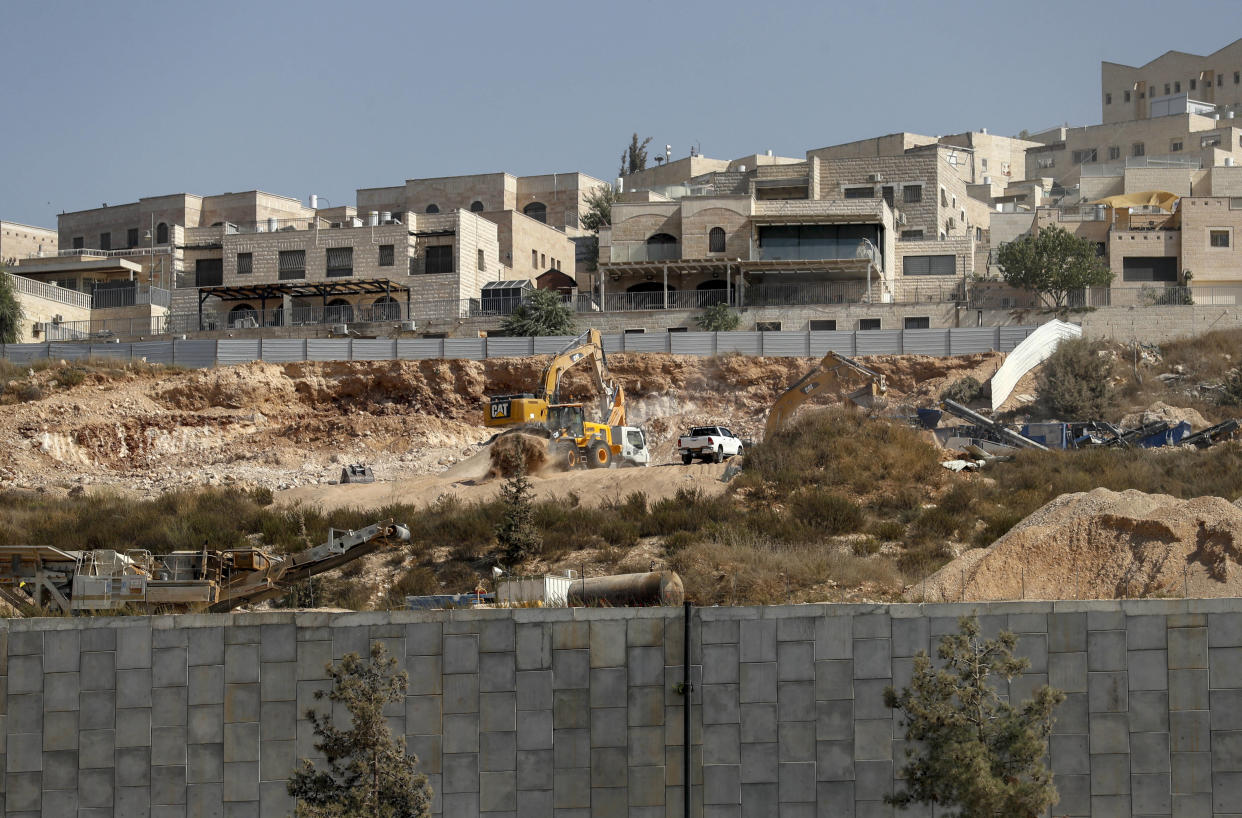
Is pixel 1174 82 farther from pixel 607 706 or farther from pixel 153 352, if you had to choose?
pixel 607 706

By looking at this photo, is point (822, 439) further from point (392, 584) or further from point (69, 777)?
point (69, 777)

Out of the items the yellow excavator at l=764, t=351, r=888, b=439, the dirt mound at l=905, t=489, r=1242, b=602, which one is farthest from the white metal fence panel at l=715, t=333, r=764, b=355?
the dirt mound at l=905, t=489, r=1242, b=602

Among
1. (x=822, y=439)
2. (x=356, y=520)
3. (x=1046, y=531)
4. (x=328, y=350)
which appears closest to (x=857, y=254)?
(x=328, y=350)

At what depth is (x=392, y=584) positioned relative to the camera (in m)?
33.2

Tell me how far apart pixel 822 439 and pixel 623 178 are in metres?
66.4

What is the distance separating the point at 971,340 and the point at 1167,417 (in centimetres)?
1063

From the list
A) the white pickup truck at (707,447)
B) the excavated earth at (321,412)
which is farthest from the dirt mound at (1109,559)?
the excavated earth at (321,412)

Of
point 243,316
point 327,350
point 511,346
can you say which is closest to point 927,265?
point 511,346

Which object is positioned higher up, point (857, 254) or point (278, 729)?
point (857, 254)

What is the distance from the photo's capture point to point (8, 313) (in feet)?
210

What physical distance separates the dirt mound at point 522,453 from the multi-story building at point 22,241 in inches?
2239

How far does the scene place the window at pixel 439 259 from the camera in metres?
68.8

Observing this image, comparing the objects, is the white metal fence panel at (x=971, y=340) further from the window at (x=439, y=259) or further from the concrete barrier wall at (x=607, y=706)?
the concrete barrier wall at (x=607, y=706)

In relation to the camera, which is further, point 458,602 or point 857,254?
point 857,254
